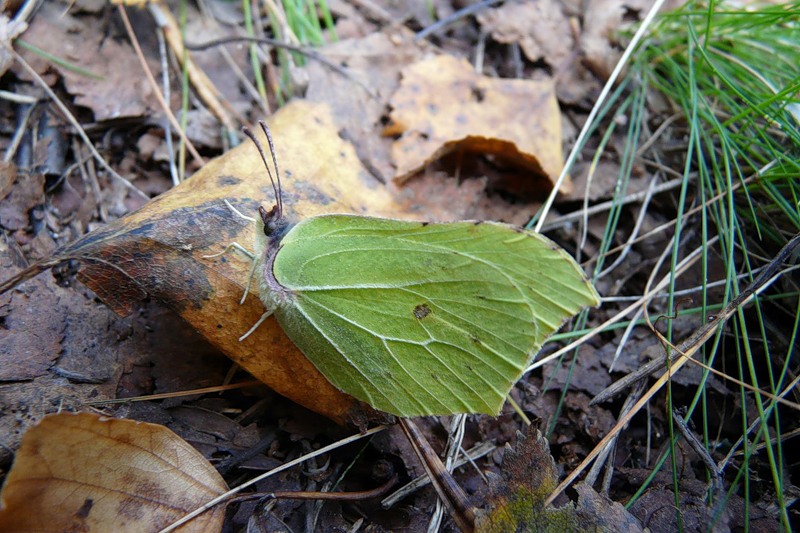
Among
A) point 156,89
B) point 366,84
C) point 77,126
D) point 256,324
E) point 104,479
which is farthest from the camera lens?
point 366,84

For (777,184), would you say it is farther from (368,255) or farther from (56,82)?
(56,82)

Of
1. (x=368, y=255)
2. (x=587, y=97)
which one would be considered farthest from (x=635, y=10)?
(x=368, y=255)

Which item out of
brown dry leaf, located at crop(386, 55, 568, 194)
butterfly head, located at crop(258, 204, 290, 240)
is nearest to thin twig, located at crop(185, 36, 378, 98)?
brown dry leaf, located at crop(386, 55, 568, 194)

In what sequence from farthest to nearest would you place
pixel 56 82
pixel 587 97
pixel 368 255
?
pixel 587 97 → pixel 56 82 → pixel 368 255

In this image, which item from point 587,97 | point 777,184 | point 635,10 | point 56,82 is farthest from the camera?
point 635,10

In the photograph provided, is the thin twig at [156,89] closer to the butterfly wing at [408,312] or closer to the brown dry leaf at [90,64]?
the brown dry leaf at [90,64]

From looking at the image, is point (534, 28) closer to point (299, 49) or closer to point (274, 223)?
point (299, 49)

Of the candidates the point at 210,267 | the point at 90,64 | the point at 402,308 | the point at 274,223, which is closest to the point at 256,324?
the point at 210,267
